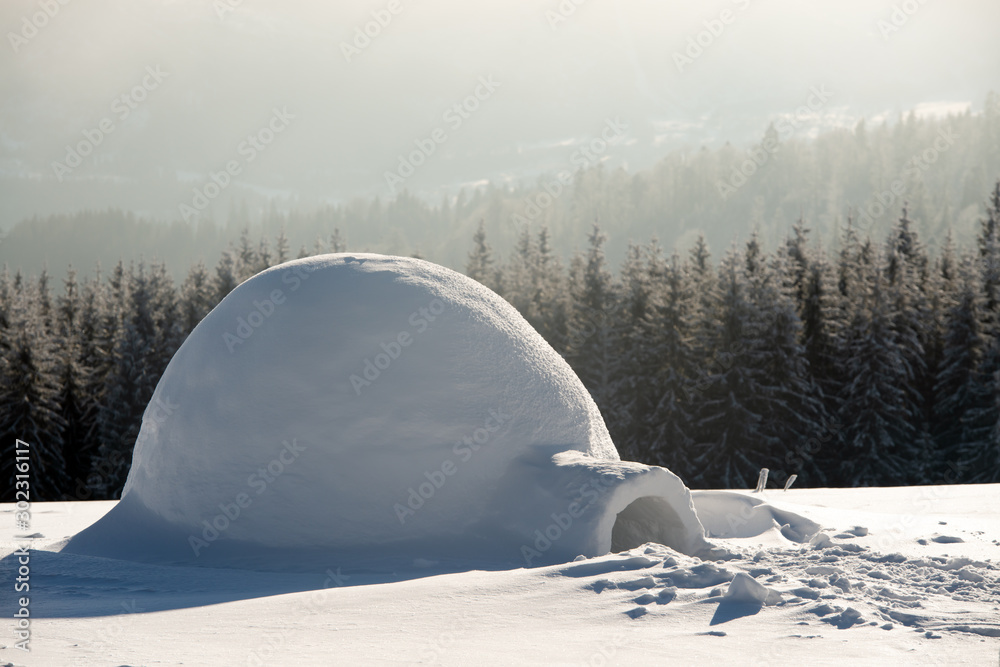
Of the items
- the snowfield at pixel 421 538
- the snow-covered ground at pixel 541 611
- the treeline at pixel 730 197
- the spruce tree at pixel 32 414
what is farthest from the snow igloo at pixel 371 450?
the treeline at pixel 730 197

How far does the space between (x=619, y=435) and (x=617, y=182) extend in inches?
4188

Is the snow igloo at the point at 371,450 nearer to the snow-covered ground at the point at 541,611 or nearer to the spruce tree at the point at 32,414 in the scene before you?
the snow-covered ground at the point at 541,611

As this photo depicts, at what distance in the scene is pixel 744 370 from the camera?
31219 millimetres

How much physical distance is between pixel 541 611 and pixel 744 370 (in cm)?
2575

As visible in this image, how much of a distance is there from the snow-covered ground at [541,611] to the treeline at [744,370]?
72.9ft

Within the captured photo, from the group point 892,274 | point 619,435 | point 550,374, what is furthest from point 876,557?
point 892,274

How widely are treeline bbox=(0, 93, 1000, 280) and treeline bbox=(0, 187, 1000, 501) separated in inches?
2384

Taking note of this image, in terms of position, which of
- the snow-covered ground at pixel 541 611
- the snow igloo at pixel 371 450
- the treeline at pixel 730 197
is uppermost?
the treeline at pixel 730 197

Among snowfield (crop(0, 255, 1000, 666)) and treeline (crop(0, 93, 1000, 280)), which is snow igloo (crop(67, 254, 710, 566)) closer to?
snowfield (crop(0, 255, 1000, 666))

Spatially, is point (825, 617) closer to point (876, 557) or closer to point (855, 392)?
point (876, 557)

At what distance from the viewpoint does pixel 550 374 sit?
10242mm

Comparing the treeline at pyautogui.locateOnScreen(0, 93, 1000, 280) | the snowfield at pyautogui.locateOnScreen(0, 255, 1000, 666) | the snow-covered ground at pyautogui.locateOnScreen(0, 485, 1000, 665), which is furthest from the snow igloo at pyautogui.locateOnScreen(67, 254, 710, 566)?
the treeline at pyautogui.locateOnScreen(0, 93, 1000, 280)

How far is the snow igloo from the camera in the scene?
8852 millimetres

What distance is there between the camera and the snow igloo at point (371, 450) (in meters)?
8.85
